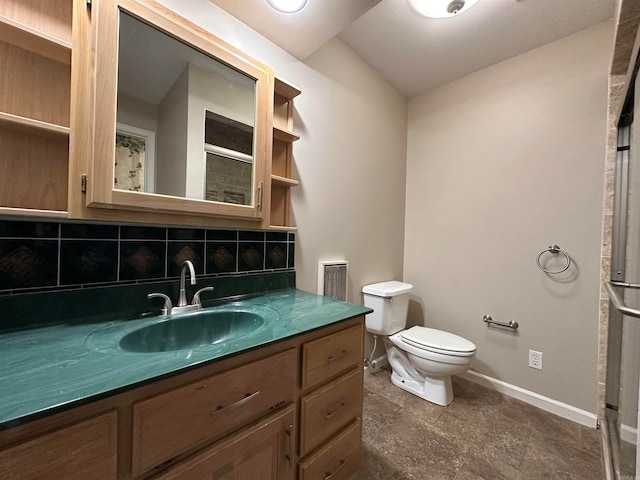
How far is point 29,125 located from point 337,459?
1.55 metres

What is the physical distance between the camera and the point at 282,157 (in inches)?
56.3

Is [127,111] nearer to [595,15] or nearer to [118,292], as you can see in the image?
[118,292]

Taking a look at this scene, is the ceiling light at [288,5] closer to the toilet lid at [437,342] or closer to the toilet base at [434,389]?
the toilet lid at [437,342]

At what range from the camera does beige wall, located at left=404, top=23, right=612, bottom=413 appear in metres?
1.53

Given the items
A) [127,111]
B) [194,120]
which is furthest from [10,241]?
[194,120]

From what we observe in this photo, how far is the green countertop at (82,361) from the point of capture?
0.47 meters

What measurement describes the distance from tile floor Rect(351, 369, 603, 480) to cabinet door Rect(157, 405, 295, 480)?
0.57 metres

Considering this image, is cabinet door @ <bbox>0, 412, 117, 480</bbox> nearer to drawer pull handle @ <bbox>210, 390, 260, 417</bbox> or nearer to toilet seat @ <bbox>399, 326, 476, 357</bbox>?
drawer pull handle @ <bbox>210, 390, 260, 417</bbox>

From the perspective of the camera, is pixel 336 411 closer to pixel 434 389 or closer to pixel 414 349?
pixel 414 349

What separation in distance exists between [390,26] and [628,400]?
2303mm

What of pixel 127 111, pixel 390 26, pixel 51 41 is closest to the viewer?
pixel 51 41

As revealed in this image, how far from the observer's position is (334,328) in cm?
99

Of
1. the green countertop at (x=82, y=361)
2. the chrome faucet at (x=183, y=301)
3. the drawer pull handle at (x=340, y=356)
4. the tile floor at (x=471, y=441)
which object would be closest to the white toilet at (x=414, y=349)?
the tile floor at (x=471, y=441)

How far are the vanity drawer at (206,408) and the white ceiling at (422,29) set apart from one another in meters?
1.50
